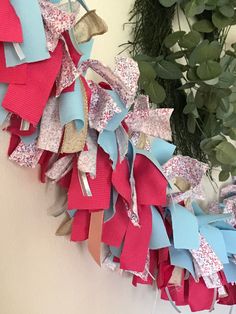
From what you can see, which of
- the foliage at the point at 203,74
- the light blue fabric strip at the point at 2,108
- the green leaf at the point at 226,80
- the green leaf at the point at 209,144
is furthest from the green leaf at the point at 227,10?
the light blue fabric strip at the point at 2,108

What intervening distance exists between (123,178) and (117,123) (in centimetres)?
9

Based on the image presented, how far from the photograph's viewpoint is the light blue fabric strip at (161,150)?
2.36 ft

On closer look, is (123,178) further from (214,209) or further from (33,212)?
(214,209)

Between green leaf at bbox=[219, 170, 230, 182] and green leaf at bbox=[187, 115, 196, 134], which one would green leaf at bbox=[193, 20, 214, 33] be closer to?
green leaf at bbox=[187, 115, 196, 134]

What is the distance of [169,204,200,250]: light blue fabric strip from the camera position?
72 centimetres

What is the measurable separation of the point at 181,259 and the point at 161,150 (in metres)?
0.19

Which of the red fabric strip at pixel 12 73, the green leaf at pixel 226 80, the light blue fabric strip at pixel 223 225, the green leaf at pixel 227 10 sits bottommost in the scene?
the light blue fabric strip at pixel 223 225

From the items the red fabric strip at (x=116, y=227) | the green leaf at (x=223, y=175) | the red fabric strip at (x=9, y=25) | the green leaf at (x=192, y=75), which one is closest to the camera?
the red fabric strip at (x=9, y=25)

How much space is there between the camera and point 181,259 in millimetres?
761

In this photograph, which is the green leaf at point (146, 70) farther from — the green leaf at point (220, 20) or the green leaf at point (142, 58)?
the green leaf at point (220, 20)

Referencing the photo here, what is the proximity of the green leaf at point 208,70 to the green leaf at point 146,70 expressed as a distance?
0.08 meters

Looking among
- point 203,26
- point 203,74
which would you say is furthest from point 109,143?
point 203,26

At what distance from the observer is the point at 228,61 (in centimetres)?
84

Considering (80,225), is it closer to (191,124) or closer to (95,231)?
(95,231)
